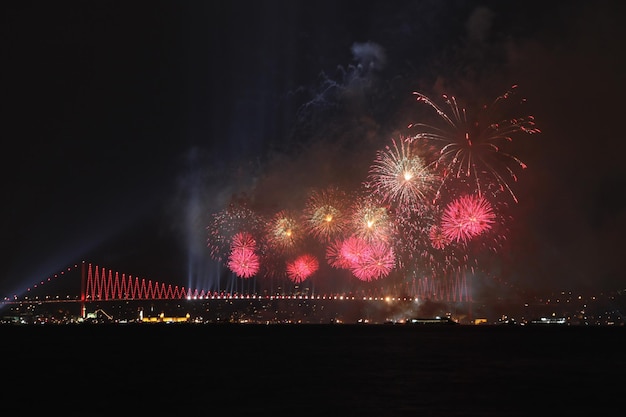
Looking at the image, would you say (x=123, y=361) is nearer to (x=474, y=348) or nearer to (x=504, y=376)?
(x=504, y=376)

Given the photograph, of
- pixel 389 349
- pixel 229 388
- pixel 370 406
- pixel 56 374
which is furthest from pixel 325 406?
pixel 389 349

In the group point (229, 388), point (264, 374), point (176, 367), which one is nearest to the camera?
point (229, 388)

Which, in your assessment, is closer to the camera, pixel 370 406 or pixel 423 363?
pixel 370 406

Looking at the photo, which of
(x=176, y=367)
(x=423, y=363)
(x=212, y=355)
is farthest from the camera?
(x=212, y=355)

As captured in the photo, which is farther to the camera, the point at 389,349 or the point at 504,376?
the point at 389,349

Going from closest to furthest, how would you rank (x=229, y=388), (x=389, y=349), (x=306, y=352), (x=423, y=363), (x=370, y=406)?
(x=370, y=406) < (x=229, y=388) < (x=423, y=363) < (x=306, y=352) < (x=389, y=349)

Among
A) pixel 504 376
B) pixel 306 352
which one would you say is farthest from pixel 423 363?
pixel 306 352

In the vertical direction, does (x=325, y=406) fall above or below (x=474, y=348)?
below

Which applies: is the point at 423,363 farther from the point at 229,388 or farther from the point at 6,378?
the point at 6,378

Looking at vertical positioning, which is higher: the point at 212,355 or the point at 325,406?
the point at 212,355
